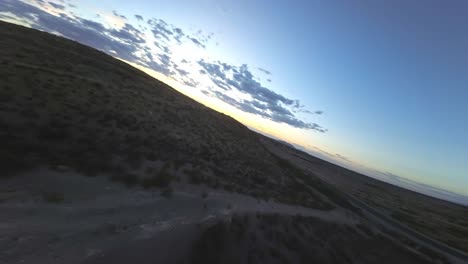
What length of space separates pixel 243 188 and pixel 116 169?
12.5 metres

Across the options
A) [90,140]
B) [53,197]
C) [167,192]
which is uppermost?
[90,140]

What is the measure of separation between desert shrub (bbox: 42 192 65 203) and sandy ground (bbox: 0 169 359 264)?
0.12 metres

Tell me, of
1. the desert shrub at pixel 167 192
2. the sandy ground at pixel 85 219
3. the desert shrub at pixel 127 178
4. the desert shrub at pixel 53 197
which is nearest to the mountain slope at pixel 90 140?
the desert shrub at pixel 127 178

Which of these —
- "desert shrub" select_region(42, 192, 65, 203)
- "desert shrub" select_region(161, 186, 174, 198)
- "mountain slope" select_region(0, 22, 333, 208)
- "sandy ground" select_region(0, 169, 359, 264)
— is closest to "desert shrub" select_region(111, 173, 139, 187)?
"mountain slope" select_region(0, 22, 333, 208)

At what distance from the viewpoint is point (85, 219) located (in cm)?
880

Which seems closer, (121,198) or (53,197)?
(53,197)

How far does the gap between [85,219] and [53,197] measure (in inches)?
66.2

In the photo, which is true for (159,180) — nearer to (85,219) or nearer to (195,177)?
(195,177)

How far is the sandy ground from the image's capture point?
696 cm

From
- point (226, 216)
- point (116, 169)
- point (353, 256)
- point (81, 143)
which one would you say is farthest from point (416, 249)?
point (81, 143)

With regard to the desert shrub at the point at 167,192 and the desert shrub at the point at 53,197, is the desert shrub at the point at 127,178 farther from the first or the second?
the desert shrub at the point at 53,197

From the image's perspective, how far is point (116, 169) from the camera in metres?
13.7

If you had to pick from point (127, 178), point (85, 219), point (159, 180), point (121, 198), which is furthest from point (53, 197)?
point (159, 180)

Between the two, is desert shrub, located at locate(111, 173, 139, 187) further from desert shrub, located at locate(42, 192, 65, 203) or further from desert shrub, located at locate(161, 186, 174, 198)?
desert shrub, located at locate(42, 192, 65, 203)
